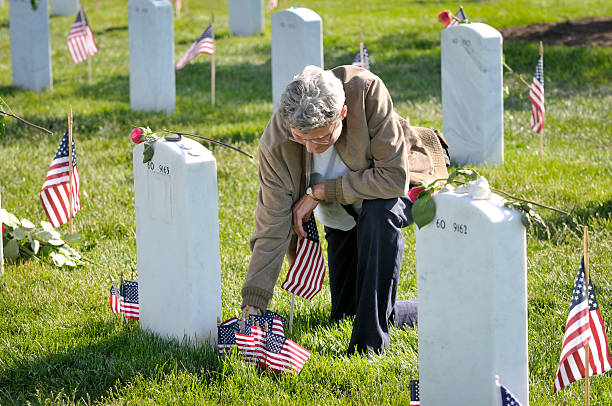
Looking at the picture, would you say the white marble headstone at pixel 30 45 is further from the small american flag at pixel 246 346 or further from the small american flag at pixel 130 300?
the small american flag at pixel 246 346

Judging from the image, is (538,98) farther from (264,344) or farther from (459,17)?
(264,344)

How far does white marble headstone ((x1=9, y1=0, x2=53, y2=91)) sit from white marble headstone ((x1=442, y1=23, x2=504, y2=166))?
5934 mm

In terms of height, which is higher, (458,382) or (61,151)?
(61,151)

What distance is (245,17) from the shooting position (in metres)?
15.5

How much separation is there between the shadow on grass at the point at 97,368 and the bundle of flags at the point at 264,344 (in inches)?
4.5

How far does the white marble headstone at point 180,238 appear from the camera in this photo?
3.97 m

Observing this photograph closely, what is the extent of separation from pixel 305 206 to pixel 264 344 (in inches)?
27.7

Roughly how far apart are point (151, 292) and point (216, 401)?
3.00 ft

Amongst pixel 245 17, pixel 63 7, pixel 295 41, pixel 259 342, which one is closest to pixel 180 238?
pixel 259 342

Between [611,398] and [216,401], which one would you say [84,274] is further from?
[611,398]

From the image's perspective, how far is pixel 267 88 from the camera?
11.7 m

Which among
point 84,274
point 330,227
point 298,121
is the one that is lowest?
point 84,274

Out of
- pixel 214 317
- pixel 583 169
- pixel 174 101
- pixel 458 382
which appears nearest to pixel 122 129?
pixel 174 101

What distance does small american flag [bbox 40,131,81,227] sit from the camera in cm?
552
